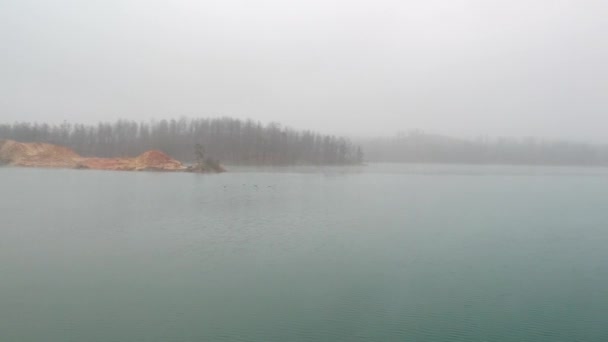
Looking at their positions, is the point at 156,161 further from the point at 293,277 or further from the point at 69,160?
the point at 293,277

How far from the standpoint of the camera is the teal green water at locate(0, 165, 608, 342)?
3.49 metres

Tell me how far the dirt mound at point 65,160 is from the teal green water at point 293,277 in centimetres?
1814

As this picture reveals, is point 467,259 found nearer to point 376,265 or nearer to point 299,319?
point 376,265

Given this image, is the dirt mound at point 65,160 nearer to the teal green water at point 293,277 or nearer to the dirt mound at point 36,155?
the dirt mound at point 36,155

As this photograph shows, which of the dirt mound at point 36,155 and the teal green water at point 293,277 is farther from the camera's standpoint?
the dirt mound at point 36,155

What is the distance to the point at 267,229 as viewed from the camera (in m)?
7.67

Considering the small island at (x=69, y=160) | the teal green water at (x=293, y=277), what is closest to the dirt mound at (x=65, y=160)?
the small island at (x=69, y=160)

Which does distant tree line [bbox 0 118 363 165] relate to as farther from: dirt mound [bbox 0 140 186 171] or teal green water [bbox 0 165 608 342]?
teal green water [bbox 0 165 608 342]

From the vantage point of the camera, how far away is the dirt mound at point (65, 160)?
89.9ft

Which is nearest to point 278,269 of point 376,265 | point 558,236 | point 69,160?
point 376,265

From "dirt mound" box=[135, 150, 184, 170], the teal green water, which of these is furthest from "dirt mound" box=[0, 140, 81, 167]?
the teal green water

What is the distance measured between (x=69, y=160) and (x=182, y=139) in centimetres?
796

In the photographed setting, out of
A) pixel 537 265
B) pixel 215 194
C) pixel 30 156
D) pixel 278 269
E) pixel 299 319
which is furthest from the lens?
pixel 30 156

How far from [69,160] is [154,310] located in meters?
29.8
